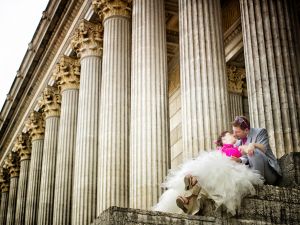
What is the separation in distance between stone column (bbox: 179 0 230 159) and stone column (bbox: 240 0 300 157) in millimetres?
1441

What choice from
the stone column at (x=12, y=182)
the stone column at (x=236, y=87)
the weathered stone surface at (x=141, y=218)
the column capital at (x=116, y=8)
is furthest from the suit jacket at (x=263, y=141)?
the stone column at (x=12, y=182)

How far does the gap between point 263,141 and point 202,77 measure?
535 cm

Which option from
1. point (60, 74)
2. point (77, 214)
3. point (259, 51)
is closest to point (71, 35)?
point (60, 74)

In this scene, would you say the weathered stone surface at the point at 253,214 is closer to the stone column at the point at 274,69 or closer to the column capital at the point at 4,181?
the stone column at the point at 274,69

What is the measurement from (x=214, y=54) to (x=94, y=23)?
10302 mm

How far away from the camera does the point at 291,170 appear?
9266 millimetres

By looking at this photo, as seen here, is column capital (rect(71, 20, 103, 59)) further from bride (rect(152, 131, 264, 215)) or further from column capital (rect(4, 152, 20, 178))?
column capital (rect(4, 152, 20, 178))

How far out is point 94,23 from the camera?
24.3m

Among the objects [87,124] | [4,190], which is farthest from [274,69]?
[4,190]

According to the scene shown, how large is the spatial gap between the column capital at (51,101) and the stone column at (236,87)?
1061cm

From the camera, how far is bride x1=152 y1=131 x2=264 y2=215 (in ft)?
26.1

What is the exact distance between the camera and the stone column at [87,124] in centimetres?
2052

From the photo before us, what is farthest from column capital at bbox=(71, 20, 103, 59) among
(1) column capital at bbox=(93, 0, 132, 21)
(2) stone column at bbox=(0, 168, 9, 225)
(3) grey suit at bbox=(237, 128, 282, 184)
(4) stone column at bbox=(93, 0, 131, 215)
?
(2) stone column at bbox=(0, 168, 9, 225)

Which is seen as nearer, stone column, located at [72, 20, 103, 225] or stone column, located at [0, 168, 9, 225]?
stone column, located at [72, 20, 103, 225]
